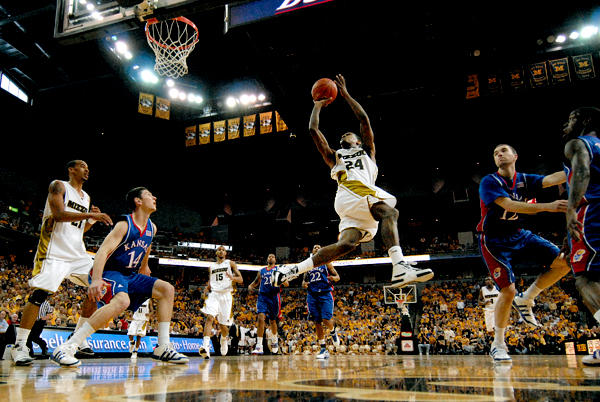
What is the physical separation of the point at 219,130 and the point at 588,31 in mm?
19310

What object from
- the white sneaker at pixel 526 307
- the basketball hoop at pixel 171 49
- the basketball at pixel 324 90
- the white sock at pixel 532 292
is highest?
the basketball hoop at pixel 171 49

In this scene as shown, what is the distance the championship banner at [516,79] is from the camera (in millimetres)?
17938

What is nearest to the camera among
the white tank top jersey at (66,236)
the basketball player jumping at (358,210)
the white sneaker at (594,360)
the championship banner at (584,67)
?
the white sneaker at (594,360)

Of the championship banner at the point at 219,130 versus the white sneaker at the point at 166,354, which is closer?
the white sneaker at the point at 166,354

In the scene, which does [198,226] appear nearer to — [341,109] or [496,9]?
[341,109]

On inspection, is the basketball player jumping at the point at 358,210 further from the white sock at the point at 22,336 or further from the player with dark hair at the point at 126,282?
the white sock at the point at 22,336

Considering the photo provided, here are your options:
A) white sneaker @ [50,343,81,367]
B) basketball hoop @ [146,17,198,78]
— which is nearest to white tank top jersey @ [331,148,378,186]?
white sneaker @ [50,343,81,367]

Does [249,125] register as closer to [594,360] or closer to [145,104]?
[145,104]

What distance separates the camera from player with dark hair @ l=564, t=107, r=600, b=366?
9.39ft

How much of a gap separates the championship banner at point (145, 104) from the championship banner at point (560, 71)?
2078cm

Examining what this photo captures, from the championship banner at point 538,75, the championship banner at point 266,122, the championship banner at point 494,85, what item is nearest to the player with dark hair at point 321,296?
the championship banner at point 494,85

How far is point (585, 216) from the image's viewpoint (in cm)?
300

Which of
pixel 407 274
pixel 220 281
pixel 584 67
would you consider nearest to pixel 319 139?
pixel 407 274

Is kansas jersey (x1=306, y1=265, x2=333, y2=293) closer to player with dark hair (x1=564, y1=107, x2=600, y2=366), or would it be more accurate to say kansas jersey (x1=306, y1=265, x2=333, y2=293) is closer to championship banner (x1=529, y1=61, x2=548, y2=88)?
player with dark hair (x1=564, y1=107, x2=600, y2=366)
